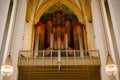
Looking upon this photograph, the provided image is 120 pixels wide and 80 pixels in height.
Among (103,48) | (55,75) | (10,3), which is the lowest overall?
(55,75)

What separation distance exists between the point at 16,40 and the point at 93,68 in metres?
4.07

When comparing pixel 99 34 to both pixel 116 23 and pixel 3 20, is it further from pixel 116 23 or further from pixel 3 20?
pixel 3 20

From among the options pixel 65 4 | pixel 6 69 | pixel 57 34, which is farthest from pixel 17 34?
pixel 65 4

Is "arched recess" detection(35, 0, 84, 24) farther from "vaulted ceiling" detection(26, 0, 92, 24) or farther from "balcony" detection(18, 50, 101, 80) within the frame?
"balcony" detection(18, 50, 101, 80)

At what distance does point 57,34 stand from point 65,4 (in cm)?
304

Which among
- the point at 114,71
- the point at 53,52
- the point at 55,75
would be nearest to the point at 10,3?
the point at 53,52

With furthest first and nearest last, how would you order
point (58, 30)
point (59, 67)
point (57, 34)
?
1. point (58, 30)
2. point (57, 34)
3. point (59, 67)

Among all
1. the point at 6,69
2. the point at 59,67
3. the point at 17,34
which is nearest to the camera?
the point at 6,69

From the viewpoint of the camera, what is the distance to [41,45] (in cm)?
1298

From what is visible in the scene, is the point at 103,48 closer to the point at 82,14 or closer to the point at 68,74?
the point at 68,74

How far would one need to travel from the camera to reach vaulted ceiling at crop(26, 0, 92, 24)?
47.0 ft

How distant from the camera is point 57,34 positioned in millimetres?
13789

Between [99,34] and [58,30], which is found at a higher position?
[58,30]

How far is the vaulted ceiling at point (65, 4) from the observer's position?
14.3 m
